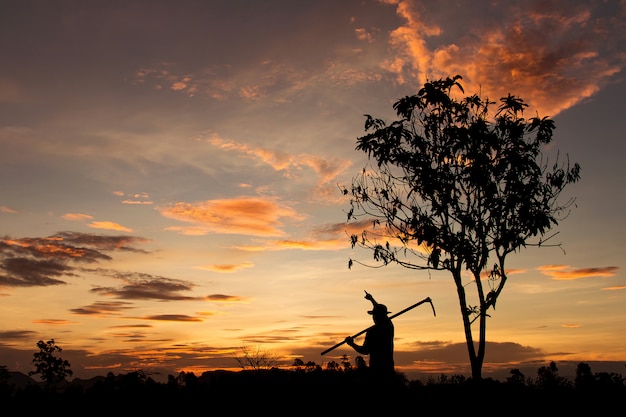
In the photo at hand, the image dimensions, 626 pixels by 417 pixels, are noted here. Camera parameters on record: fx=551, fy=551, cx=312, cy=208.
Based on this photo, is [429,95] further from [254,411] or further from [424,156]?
[254,411]

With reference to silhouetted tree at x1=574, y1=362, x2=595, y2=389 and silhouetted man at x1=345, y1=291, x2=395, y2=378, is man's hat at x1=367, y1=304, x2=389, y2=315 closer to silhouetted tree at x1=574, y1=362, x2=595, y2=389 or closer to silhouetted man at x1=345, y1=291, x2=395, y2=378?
silhouetted man at x1=345, y1=291, x2=395, y2=378

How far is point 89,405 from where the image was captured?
43.3 feet

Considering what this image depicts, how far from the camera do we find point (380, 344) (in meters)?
15.1

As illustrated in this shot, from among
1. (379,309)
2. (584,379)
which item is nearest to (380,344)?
(379,309)

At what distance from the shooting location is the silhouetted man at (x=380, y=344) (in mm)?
14930

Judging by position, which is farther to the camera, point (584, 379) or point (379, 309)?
point (584, 379)

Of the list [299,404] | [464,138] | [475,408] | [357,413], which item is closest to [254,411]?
[299,404]

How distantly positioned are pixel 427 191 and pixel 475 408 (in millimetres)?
8312

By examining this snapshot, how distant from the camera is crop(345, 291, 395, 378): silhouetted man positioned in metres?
14.9

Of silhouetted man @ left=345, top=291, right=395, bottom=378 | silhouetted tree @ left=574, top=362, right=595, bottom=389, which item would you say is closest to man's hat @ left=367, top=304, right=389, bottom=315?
silhouetted man @ left=345, top=291, right=395, bottom=378

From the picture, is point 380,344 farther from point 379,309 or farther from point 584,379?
point 584,379

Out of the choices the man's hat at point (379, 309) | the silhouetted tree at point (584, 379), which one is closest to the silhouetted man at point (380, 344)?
the man's hat at point (379, 309)

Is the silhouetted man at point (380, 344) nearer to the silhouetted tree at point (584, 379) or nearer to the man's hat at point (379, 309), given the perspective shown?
the man's hat at point (379, 309)

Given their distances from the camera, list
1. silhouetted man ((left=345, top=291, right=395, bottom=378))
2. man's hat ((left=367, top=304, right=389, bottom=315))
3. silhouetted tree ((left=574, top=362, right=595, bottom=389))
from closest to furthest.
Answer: silhouetted man ((left=345, top=291, right=395, bottom=378)) < man's hat ((left=367, top=304, right=389, bottom=315)) < silhouetted tree ((left=574, top=362, right=595, bottom=389))
